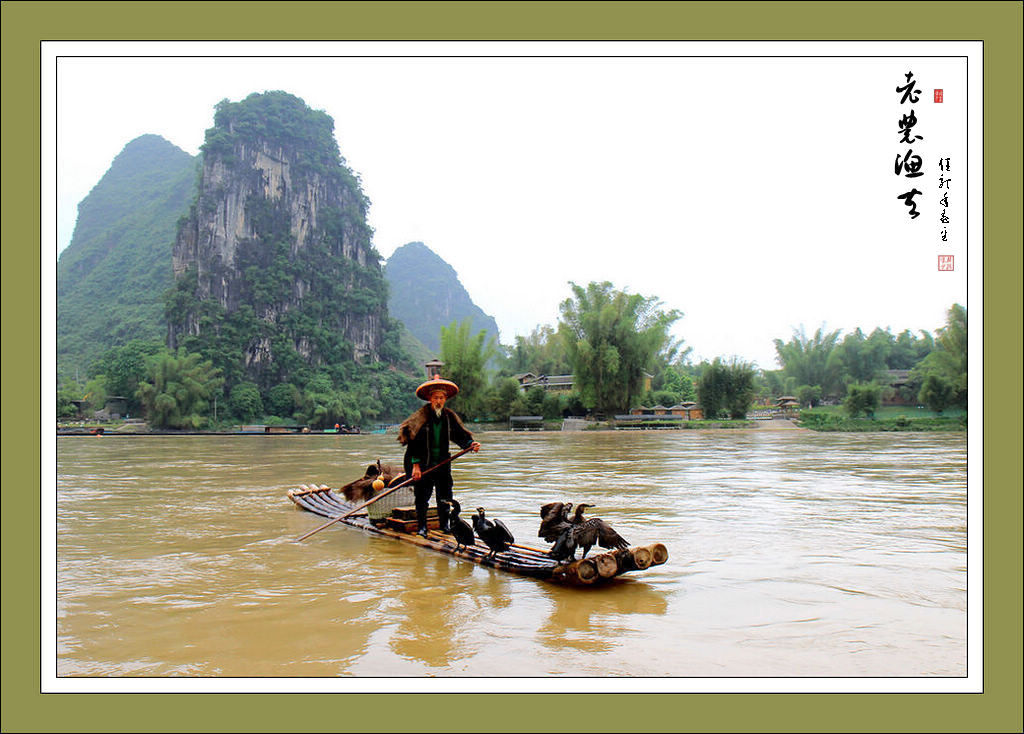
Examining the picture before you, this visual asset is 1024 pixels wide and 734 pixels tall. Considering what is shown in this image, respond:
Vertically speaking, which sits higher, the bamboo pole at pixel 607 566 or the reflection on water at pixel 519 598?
the bamboo pole at pixel 607 566

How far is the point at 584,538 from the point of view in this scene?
3.65 metres

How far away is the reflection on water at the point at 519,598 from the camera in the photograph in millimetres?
2686

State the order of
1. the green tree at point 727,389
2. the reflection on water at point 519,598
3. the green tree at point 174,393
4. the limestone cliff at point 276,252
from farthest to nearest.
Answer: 1. the limestone cliff at point 276,252
2. the green tree at point 174,393
3. the green tree at point 727,389
4. the reflection on water at point 519,598

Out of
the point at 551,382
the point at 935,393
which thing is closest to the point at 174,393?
the point at 551,382

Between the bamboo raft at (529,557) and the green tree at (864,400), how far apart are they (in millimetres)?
28841

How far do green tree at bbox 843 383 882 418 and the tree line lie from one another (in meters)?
0.05

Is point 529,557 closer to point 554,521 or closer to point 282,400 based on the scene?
point 554,521

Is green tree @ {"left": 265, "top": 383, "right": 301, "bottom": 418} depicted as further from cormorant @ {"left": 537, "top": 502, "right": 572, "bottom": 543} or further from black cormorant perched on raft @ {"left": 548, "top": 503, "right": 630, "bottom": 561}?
black cormorant perched on raft @ {"left": 548, "top": 503, "right": 630, "bottom": 561}

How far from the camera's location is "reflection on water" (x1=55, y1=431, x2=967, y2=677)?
2.69 meters

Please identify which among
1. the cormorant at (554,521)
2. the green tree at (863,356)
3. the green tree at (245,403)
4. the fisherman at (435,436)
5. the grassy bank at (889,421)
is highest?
the green tree at (863,356)

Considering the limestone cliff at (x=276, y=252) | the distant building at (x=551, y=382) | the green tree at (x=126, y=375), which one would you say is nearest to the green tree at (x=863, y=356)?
the distant building at (x=551, y=382)

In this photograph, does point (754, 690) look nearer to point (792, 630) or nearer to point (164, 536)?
point (792, 630)

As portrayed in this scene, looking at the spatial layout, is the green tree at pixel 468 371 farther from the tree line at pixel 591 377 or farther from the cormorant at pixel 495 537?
the cormorant at pixel 495 537

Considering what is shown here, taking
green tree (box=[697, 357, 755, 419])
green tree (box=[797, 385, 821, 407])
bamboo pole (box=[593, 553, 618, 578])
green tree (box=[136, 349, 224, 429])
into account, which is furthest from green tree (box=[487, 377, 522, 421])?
bamboo pole (box=[593, 553, 618, 578])
